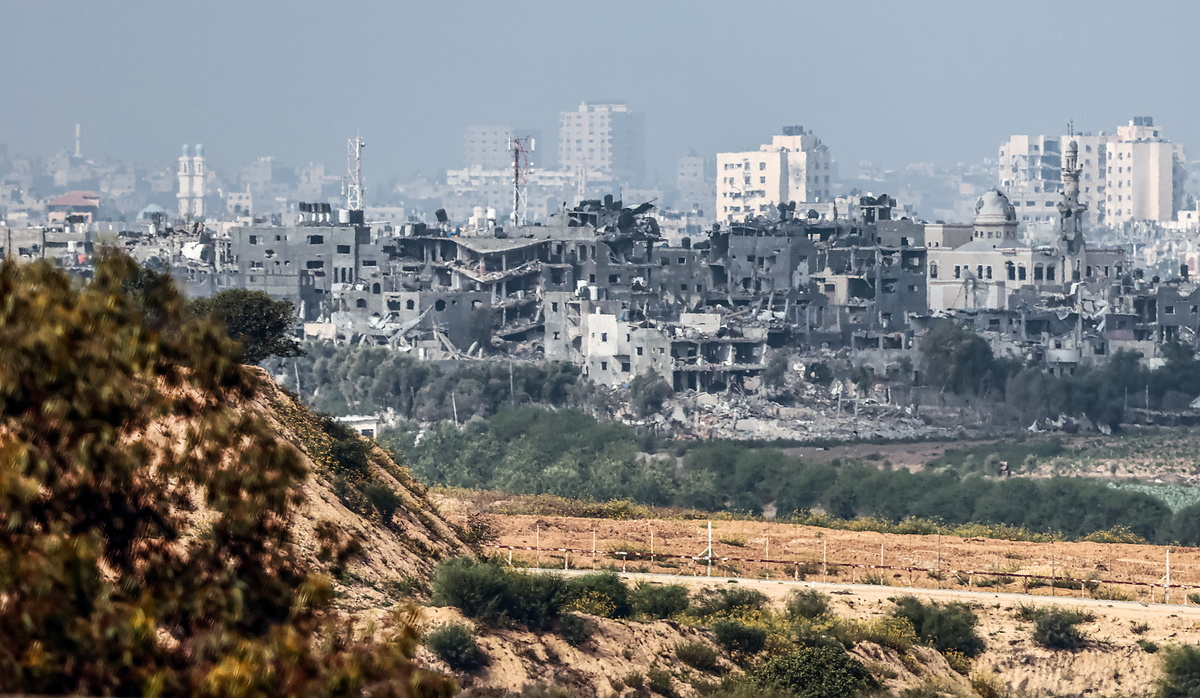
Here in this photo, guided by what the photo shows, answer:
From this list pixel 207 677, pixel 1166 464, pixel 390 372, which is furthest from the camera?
pixel 390 372

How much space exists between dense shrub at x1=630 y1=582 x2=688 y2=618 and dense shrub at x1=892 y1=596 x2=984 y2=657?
3232 mm

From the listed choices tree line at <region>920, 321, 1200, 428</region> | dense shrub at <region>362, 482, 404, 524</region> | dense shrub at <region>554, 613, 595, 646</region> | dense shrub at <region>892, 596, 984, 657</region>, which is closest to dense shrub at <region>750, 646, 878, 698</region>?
dense shrub at <region>554, 613, 595, 646</region>

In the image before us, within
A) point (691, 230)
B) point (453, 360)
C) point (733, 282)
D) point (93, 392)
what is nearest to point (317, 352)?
point (453, 360)

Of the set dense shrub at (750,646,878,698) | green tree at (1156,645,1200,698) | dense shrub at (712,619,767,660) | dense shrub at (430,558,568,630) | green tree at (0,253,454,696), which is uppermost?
green tree at (0,253,454,696)

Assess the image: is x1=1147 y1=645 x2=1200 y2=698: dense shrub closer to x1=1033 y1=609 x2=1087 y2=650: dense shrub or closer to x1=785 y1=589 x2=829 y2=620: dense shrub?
x1=1033 y1=609 x2=1087 y2=650: dense shrub

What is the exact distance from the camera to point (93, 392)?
12664 mm

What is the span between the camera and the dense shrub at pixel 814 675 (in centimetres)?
2509

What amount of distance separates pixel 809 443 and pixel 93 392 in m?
68.8

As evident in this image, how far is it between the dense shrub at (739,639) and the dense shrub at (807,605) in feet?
9.68

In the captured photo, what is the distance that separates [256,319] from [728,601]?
12539mm

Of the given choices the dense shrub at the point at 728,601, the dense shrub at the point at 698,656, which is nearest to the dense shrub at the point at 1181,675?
the dense shrub at the point at 728,601

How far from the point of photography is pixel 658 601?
2977 cm

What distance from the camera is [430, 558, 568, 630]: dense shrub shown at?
2539 centimetres

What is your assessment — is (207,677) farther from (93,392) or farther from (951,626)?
(951,626)
